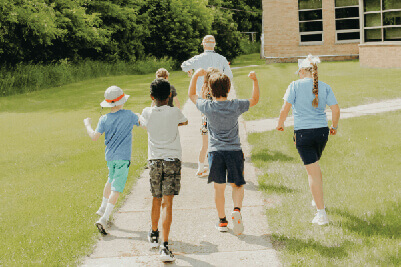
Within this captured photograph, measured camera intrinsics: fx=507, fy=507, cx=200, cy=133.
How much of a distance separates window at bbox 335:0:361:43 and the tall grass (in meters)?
13.7

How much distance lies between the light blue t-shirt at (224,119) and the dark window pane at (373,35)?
22.1m

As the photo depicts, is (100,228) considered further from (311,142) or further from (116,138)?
(311,142)

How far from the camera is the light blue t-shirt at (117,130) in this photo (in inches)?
221

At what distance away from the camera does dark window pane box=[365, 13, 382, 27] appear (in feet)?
83.1

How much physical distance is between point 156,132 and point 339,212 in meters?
2.39

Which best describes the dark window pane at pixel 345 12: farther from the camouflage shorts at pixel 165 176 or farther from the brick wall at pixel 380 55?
the camouflage shorts at pixel 165 176

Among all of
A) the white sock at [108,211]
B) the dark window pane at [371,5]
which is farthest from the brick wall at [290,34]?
the white sock at [108,211]

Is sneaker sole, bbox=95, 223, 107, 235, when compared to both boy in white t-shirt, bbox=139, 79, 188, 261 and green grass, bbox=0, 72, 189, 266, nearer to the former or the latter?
green grass, bbox=0, 72, 189, 266

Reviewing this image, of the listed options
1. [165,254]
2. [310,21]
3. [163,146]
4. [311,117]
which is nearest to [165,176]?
[163,146]

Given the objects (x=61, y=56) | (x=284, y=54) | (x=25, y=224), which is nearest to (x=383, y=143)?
(x=25, y=224)

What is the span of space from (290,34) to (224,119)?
92.9 feet

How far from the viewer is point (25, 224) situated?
6418 mm

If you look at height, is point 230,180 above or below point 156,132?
below

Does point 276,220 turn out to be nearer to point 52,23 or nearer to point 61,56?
point 52,23
